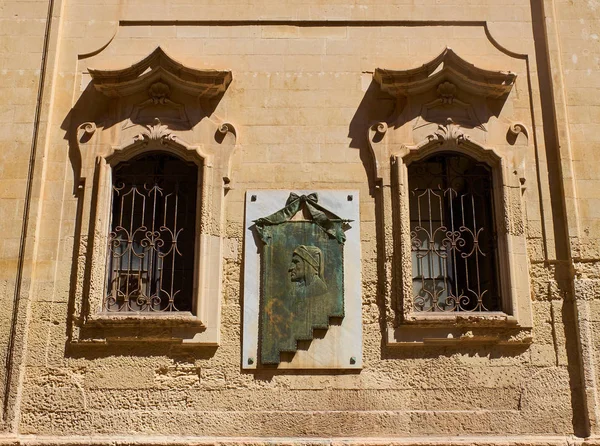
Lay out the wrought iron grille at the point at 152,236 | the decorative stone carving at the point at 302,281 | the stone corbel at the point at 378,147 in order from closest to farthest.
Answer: the decorative stone carving at the point at 302,281
the wrought iron grille at the point at 152,236
the stone corbel at the point at 378,147

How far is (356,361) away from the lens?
6305 millimetres

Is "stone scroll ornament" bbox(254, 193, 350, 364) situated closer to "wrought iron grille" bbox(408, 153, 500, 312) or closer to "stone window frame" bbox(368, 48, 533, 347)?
"stone window frame" bbox(368, 48, 533, 347)

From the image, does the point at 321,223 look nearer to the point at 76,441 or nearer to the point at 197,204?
the point at 197,204

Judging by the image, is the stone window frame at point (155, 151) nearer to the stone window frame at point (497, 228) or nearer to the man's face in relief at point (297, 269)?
the man's face in relief at point (297, 269)

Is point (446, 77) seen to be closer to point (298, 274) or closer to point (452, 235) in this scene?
point (452, 235)

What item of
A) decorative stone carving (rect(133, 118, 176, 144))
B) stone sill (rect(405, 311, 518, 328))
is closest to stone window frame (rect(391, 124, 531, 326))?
stone sill (rect(405, 311, 518, 328))

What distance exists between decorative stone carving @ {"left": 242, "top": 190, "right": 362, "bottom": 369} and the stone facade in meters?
0.12

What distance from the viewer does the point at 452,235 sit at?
673 cm

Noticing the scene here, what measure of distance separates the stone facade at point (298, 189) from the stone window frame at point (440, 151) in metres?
0.02

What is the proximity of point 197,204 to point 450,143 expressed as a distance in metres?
2.47

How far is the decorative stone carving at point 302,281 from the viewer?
633 cm

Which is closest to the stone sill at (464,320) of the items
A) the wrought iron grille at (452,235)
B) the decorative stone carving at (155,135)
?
the wrought iron grille at (452,235)

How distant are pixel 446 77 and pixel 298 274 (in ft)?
7.88

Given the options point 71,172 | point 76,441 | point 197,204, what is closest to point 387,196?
point 197,204
